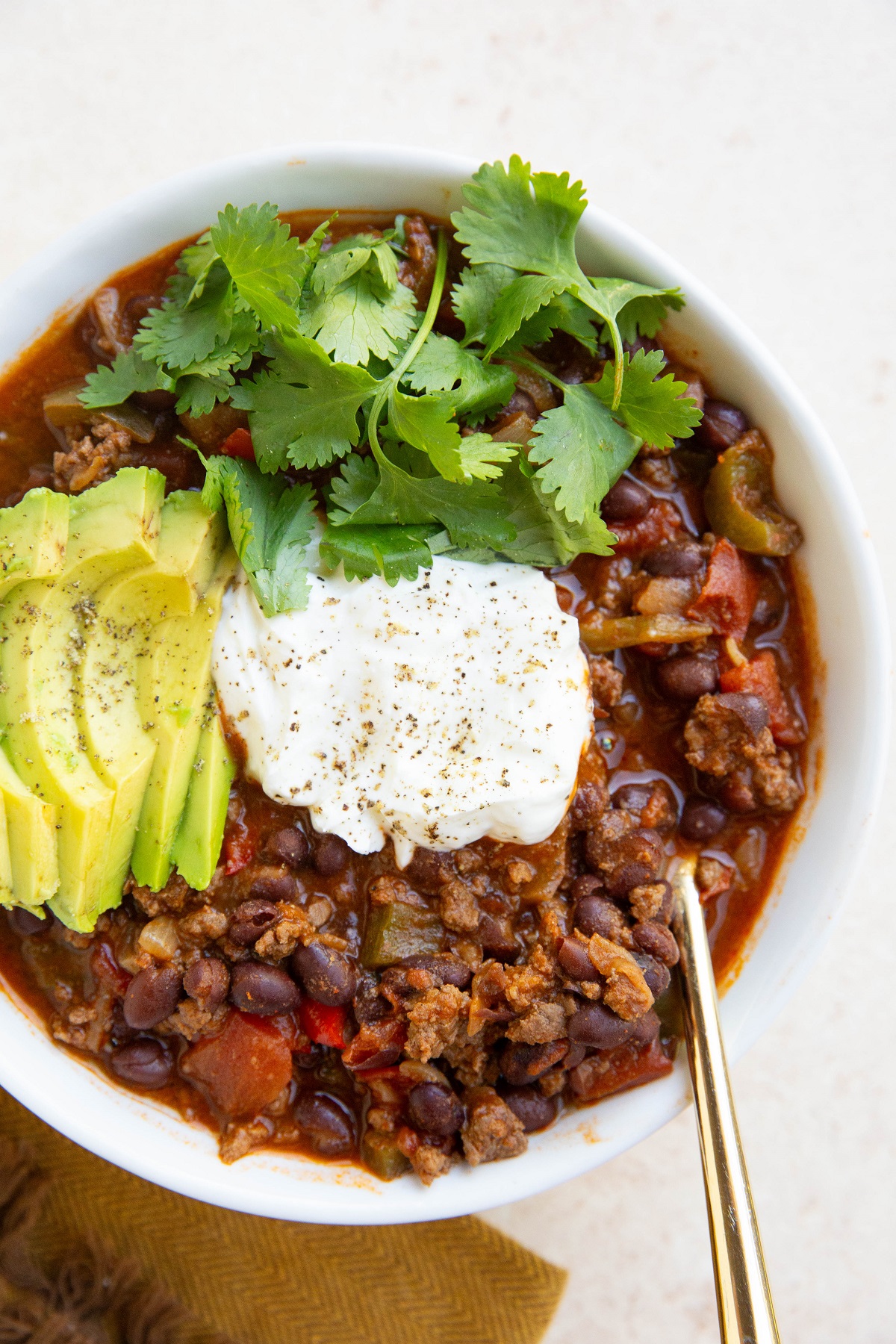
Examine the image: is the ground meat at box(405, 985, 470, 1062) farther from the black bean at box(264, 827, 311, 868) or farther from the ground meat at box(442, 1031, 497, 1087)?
the black bean at box(264, 827, 311, 868)

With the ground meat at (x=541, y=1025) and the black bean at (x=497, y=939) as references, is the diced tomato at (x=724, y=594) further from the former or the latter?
the ground meat at (x=541, y=1025)

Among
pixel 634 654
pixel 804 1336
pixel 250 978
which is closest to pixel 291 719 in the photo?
pixel 250 978

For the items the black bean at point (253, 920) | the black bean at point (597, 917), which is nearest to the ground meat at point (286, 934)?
the black bean at point (253, 920)

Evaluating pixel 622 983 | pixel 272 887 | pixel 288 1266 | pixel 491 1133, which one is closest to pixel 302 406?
pixel 272 887

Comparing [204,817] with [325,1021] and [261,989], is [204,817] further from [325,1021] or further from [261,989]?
[325,1021]

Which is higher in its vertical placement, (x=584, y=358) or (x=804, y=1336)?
(x=584, y=358)

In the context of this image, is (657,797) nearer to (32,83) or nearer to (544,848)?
(544,848)
